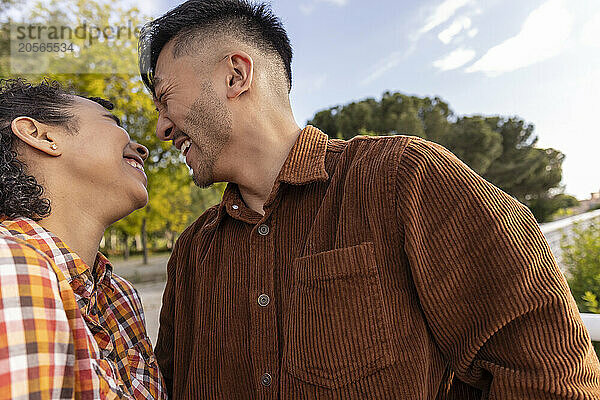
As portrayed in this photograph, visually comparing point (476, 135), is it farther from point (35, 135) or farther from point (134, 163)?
point (35, 135)

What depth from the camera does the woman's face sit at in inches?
46.6

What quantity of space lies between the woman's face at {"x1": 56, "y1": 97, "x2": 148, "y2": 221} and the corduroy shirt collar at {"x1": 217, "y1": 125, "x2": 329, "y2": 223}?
9.6 inches

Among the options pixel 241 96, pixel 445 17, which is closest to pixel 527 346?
pixel 241 96

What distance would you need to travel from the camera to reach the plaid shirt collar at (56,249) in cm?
102

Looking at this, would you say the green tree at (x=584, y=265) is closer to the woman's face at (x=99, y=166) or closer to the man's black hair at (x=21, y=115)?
the woman's face at (x=99, y=166)

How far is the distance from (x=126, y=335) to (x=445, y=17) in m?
20.1

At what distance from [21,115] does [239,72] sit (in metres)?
0.54

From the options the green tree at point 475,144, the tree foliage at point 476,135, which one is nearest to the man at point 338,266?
the tree foliage at point 476,135

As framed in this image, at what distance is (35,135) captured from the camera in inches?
45.8

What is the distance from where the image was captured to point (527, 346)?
0.91 meters

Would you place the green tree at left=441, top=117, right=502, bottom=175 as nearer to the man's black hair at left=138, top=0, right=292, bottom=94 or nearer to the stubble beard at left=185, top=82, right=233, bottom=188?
the man's black hair at left=138, top=0, right=292, bottom=94

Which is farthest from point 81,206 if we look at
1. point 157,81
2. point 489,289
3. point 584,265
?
point 584,265

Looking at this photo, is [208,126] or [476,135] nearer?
[208,126]

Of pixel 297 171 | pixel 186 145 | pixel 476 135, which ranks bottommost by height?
pixel 297 171
